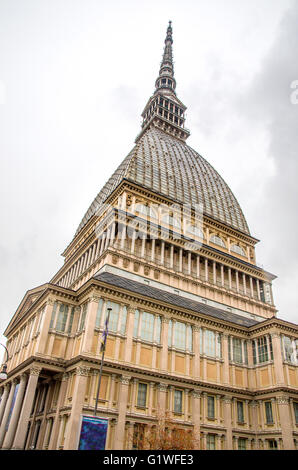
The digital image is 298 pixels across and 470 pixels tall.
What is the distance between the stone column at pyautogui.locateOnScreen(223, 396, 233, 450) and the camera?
131 feet

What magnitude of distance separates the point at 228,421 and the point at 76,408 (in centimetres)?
1828

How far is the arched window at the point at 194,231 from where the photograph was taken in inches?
2536

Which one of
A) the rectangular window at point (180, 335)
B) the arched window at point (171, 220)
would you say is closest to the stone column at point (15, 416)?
the rectangular window at point (180, 335)

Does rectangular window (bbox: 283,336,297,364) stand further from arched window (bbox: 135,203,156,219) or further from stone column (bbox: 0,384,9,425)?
stone column (bbox: 0,384,9,425)

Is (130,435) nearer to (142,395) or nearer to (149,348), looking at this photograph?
(142,395)

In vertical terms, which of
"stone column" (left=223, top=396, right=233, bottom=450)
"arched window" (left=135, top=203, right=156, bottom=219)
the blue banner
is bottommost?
the blue banner

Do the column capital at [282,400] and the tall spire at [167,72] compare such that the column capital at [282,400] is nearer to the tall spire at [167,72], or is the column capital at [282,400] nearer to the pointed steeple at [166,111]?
the pointed steeple at [166,111]

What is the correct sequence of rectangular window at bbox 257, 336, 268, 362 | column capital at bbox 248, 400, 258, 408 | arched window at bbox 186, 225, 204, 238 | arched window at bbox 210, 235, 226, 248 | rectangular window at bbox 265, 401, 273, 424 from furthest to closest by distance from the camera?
arched window at bbox 210, 235, 226, 248, arched window at bbox 186, 225, 204, 238, rectangular window at bbox 257, 336, 268, 362, column capital at bbox 248, 400, 258, 408, rectangular window at bbox 265, 401, 273, 424

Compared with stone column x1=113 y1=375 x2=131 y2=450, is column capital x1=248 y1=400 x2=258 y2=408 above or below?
above

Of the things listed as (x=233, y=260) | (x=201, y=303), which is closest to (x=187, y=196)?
(x=233, y=260)

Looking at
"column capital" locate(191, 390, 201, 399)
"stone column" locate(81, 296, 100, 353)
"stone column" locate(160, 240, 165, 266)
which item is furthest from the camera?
"stone column" locate(160, 240, 165, 266)

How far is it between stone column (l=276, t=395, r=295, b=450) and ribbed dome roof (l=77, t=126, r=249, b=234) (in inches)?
1488

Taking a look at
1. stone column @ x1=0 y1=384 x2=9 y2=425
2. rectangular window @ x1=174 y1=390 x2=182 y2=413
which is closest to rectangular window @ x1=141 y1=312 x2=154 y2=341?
rectangular window @ x1=174 y1=390 x2=182 y2=413

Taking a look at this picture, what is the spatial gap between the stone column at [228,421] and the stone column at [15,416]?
73.2 ft
